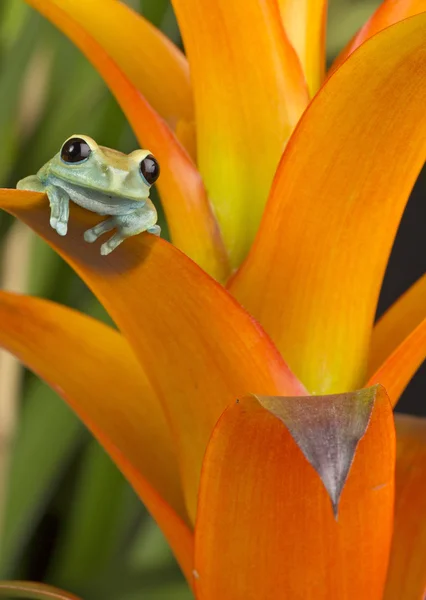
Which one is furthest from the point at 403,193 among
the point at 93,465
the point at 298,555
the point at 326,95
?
the point at 93,465

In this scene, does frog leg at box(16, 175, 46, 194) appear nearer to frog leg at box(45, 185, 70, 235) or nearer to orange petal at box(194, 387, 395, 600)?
frog leg at box(45, 185, 70, 235)

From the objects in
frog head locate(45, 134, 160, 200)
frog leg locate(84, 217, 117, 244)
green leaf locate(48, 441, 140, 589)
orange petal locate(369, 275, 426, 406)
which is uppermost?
frog head locate(45, 134, 160, 200)

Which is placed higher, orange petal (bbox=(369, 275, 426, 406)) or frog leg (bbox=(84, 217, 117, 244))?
frog leg (bbox=(84, 217, 117, 244))

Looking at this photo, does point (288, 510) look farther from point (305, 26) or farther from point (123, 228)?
point (305, 26)

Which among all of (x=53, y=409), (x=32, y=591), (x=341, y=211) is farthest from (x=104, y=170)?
(x=53, y=409)

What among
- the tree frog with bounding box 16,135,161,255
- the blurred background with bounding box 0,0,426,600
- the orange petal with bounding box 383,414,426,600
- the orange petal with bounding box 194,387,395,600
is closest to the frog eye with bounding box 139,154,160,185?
the tree frog with bounding box 16,135,161,255

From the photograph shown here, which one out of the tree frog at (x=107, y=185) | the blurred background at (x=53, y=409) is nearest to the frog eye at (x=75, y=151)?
the tree frog at (x=107, y=185)
